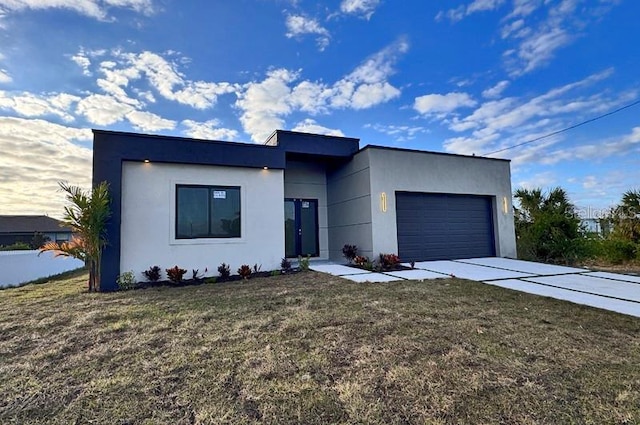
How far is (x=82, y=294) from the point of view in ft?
21.2

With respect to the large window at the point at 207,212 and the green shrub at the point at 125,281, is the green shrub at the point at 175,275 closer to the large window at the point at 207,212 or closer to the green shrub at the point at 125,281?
the green shrub at the point at 125,281

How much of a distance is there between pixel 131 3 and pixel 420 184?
8682 mm

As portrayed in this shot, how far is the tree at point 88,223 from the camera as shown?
21.4ft

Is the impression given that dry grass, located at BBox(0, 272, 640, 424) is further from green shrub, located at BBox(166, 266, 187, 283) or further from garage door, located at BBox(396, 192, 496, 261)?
garage door, located at BBox(396, 192, 496, 261)

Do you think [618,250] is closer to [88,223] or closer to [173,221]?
[173,221]

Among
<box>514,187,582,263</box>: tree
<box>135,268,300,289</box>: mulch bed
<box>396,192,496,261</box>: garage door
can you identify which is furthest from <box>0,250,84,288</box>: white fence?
<box>514,187,582,263</box>: tree

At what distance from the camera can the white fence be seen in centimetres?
976

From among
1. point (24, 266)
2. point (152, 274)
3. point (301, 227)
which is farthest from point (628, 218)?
point (24, 266)

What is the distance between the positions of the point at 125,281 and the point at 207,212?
7.72 feet

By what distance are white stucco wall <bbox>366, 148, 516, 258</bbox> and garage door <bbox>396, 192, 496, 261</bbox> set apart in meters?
0.27

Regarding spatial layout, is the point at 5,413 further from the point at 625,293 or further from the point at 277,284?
the point at 625,293

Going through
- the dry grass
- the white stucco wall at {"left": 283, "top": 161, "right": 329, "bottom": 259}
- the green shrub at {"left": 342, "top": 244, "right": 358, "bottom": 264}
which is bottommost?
the dry grass

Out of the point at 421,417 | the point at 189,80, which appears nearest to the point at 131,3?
the point at 189,80

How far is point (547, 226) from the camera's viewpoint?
10.7 meters
